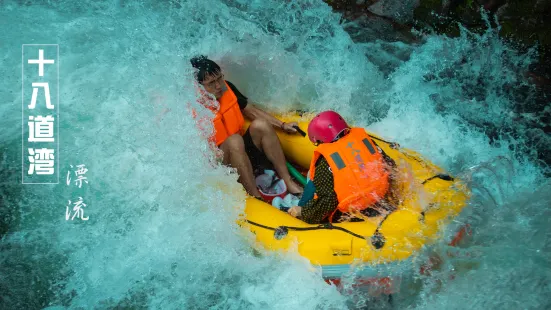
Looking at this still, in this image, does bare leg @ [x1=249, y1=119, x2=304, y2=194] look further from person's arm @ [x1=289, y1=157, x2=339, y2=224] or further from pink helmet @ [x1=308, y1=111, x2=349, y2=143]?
pink helmet @ [x1=308, y1=111, x2=349, y2=143]

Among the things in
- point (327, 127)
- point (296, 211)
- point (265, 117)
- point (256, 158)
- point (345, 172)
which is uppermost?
point (327, 127)

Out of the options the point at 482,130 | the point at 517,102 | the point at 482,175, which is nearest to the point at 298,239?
the point at 482,175

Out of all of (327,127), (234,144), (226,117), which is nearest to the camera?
(327,127)

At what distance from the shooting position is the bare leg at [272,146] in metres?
5.03

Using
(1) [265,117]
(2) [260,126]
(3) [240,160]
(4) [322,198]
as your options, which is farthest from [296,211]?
(1) [265,117]

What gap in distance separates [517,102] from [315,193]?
3.90m

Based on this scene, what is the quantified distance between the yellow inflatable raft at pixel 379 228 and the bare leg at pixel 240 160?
401 millimetres

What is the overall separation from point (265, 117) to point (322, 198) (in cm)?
146

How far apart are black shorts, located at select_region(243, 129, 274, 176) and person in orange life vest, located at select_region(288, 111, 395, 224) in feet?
3.57

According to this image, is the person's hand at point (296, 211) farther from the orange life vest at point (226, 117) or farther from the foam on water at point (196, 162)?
the orange life vest at point (226, 117)

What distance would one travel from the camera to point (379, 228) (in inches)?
158

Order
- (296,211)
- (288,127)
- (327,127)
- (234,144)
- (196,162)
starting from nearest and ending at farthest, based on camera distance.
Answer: (327,127) → (296,211) → (196,162) → (234,144) → (288,127)

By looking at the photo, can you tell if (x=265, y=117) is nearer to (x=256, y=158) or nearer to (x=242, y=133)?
(x=242, y=133)

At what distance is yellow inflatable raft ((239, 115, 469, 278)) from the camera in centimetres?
395
